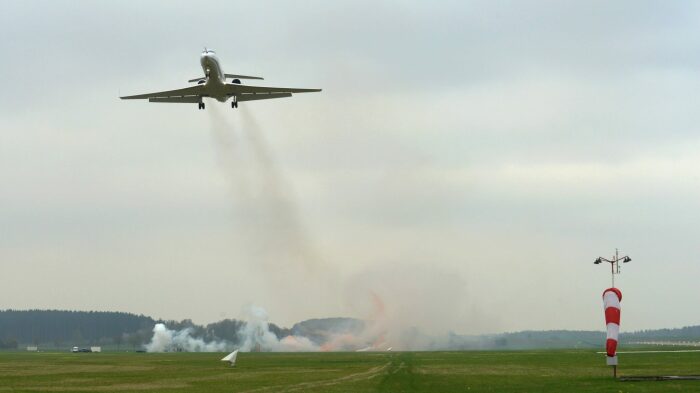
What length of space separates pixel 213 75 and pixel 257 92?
6848 millimetres

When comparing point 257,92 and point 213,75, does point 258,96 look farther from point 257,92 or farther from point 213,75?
point 213,75

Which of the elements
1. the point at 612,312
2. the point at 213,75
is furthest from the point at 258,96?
the point at 612,312

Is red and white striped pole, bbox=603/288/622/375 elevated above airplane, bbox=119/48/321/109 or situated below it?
below

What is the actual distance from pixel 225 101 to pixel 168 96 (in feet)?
19.8

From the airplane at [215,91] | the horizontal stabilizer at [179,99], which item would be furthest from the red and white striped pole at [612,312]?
the horizontal stabilizer at [179,99]

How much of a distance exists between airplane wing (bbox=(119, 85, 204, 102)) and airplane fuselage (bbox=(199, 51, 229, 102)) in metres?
1.31

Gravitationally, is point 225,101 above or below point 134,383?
above

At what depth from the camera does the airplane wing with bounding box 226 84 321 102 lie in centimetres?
9306

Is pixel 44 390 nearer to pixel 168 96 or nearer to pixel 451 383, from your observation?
pixel 451 383

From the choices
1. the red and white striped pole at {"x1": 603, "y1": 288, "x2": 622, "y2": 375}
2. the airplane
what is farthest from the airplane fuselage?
the red and white striped pole at {"x1": 603, "y1": 288, "x2": 622, "y2": 375}

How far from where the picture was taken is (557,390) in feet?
177

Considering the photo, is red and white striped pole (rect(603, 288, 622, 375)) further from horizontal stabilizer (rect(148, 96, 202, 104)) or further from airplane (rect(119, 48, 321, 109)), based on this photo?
horizontal stabilizer (rect(148, 96, 202, 104))

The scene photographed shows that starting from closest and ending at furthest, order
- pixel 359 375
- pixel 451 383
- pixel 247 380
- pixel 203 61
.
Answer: pixel 451 383
pixel 247 380
pixel 359 375
pixel 203 61

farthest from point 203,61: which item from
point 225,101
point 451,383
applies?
point 451,383
